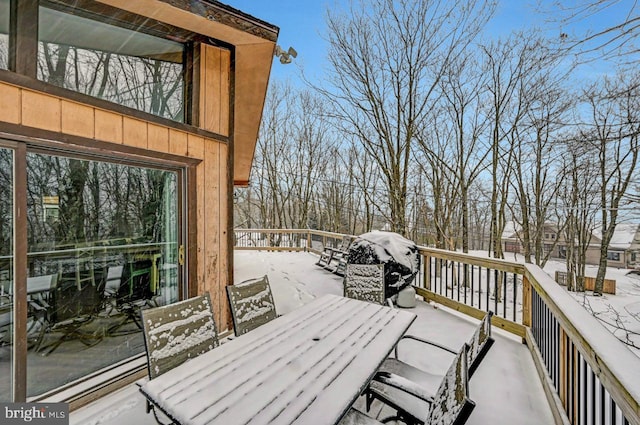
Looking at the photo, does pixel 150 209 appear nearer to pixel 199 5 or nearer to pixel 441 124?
pixel 199 5

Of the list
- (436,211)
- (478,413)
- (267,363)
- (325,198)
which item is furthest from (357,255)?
(325,198)

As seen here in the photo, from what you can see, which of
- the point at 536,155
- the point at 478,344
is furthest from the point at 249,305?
the point at 536,155

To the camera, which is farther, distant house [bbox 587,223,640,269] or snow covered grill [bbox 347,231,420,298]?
distant house [bbox 587,223,640,269]

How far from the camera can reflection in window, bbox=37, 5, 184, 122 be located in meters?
2.22

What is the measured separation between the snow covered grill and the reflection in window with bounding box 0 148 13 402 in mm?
3605

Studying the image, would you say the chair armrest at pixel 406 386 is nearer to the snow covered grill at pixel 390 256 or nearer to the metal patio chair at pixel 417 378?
the metal patio chair at pixel 417 378

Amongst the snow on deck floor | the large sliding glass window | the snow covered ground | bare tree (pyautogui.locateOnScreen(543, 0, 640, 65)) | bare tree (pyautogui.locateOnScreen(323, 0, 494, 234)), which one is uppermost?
bare tree (pyautogui.locateOnScreen(323, 0, 494, 234))

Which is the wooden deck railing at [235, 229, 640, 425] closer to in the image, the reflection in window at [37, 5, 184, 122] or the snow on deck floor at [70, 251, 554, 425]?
the snow on deck floor at [70, 251, 554, 425]

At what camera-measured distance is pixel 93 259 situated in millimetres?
2811

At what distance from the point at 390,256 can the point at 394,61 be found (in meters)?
6.64

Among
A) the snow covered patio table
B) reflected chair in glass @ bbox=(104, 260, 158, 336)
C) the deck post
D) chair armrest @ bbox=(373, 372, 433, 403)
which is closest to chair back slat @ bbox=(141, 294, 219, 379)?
the snow covered patio table

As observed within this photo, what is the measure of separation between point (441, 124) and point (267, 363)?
12437 millimetres

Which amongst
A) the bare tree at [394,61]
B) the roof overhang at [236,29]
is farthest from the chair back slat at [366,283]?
the bare tree at [394,61]

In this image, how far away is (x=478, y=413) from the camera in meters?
2.12
